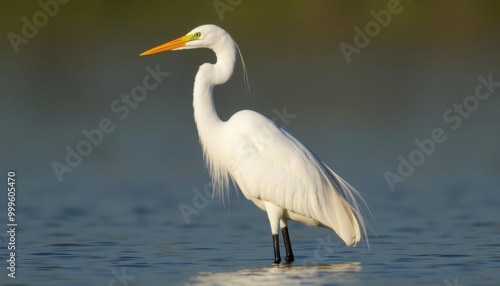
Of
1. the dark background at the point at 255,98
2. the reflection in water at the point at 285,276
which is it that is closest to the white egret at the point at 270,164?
the reflection in water at the point at 285,276

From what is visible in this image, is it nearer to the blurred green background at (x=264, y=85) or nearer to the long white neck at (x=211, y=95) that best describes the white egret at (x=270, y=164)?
the long white neck at (x=211, y=95)

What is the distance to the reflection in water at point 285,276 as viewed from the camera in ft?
29.3

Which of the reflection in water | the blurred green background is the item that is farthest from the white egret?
the blurred green background

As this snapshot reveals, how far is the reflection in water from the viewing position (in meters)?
8.95

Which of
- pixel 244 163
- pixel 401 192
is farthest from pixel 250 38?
pixel 244 163

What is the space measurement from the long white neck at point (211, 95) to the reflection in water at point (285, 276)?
1.32m

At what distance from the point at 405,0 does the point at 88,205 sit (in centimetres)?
1508

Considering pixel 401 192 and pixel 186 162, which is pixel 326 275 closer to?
Answer: pixel 401 192

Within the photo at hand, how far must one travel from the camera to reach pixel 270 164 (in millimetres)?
10039

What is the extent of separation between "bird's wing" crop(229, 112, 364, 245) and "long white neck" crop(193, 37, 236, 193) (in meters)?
0.25

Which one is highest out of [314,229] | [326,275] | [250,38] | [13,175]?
[250,38]

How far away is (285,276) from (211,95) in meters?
1.98

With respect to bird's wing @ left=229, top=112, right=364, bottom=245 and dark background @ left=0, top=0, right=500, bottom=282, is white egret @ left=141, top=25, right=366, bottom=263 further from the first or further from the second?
dark background @ left=0, top=0, right=500, bottom=282

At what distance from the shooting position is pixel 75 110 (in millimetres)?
19062
